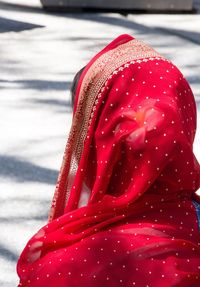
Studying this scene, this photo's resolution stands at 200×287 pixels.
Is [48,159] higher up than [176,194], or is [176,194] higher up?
[176,194]

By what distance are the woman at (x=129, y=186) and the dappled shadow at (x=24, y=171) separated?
5.64ft

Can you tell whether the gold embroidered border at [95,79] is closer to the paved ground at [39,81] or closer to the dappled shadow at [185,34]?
the paved ground at [39,81]

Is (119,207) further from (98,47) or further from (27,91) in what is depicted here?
(98,47)

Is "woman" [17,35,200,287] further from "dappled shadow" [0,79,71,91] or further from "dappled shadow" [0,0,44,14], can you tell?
"dappled shadow" [0,0,44,14]

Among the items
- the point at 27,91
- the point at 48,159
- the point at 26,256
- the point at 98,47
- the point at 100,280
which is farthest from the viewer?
the point at 98,47

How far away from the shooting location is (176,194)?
302 cm

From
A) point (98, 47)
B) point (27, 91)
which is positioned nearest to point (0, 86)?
point (27, 91)

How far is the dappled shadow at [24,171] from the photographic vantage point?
A: 4.86m

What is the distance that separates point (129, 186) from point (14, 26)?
18.7 feet

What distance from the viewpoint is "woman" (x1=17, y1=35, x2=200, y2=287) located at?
9.50 feet

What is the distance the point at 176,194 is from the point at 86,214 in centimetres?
28

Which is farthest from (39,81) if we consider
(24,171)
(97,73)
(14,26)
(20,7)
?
(97,73)

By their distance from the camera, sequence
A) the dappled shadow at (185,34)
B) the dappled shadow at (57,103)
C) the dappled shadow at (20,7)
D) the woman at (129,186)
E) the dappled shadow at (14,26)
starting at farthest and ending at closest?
the dappled shadow at (20,7), the dappled shadow at (14,26), the dappled shadow at (185,34), the dappled shadow at (57,103), the woman at (129,186)

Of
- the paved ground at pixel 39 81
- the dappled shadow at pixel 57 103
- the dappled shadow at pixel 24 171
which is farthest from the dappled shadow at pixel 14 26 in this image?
the dappled shadow at pixel 24 171
